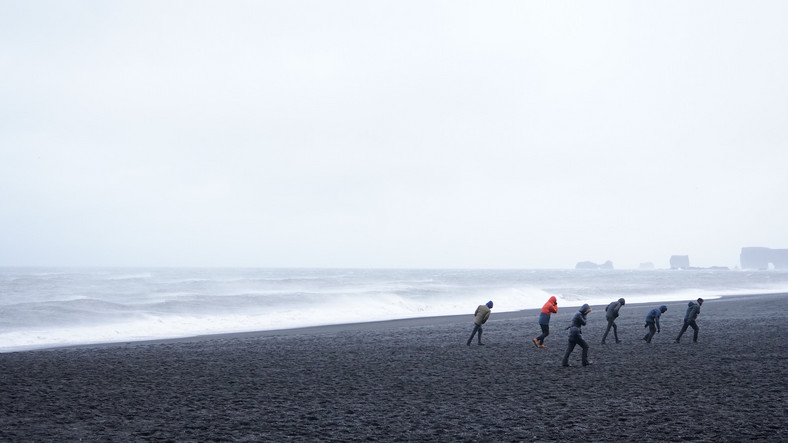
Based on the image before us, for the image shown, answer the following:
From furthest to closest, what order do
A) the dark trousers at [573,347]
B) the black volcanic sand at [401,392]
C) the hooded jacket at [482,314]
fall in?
the hooded jacket at [482,314] < the dark trousers at [573,347] < the black volcanic sand at [401,392]

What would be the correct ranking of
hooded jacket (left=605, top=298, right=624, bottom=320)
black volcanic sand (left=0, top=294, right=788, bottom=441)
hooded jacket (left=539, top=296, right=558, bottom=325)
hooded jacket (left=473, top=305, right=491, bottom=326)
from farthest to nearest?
hooded jacket (left=605, top=298, right=624, bottom=320), hooded jacket (left=473, top=305, right=491, bottom=326), hooded jacket (left=539, top=296, right=558, bottom=325), black volcanic sand (left=0, top=294, right=788, bottom=441)

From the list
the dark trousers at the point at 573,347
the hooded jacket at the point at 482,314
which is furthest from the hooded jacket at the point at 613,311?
the dark trousers at the point at 573,347

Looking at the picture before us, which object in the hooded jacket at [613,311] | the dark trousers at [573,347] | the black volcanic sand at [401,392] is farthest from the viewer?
the hooded jacket at [613,311]

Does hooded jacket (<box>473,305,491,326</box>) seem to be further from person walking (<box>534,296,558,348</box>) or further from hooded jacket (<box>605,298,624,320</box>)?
hooded jacket (<box>605,298,624,320</box>)

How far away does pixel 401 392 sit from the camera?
14.0 metres

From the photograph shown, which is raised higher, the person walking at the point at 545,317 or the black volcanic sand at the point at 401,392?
the person walking at the point at 545,317

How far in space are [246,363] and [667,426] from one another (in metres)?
12.3

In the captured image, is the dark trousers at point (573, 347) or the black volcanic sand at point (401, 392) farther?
the dark trousers at point (573, 347)

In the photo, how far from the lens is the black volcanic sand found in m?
10.4

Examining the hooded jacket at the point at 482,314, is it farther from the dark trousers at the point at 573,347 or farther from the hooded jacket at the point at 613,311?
the dark trousers at the point at 573,347

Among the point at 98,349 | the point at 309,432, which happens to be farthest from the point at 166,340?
the point at 309,432

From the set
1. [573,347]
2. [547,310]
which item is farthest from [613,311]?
[573,347]

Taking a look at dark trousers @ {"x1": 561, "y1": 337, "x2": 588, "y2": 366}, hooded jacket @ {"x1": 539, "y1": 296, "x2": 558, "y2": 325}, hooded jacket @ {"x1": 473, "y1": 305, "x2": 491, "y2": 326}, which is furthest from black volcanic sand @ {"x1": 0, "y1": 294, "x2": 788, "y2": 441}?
hooded jacket @ {"x1": 473, "y1": 305, "x2": 491, "y2": 326}

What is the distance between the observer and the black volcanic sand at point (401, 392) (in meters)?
10.4
